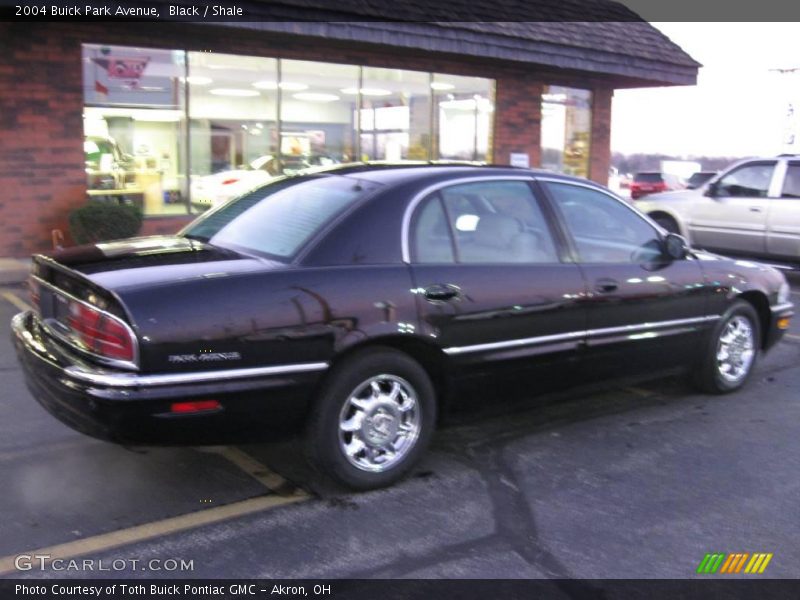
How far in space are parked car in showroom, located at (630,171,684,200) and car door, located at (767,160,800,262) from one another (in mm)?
18893

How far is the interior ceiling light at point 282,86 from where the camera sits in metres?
12.8

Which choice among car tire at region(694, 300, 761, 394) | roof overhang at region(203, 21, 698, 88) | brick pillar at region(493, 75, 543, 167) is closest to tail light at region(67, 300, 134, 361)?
→ car tire at region(694, 300, 761, 394)

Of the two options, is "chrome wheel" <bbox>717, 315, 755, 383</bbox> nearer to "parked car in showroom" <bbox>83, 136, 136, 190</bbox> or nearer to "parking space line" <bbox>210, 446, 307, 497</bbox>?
"parking space line" <bbox>210, 446, 307, 497</bbox>

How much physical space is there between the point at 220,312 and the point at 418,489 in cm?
141

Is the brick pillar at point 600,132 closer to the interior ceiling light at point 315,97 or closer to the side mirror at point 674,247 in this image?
the interior ceiling light at point 315,97

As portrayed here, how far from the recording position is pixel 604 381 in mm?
5324

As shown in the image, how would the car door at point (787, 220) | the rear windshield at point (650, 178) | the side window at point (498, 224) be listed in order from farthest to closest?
the rear windshield at point (650, 178), the car door at point (787, 220), the side window at point (498, 224)

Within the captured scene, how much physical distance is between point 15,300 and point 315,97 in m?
6.03

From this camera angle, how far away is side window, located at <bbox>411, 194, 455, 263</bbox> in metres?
4.51

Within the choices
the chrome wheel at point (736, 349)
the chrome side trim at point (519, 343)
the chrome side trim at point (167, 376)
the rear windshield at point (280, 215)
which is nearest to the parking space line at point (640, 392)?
the chrome wheel at point (736, 349)

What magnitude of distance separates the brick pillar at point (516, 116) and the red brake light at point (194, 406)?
484 inches

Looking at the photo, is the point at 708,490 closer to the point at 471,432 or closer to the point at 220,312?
the point at 471,432

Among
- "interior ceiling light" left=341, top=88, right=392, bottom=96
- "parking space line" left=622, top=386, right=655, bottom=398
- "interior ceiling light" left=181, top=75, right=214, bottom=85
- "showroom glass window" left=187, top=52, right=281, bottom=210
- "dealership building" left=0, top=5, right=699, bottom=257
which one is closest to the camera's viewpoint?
"parking space line" left=622, top=386, right=655, bottom=398

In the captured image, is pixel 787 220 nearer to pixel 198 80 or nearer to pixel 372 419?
pixel 198 80
